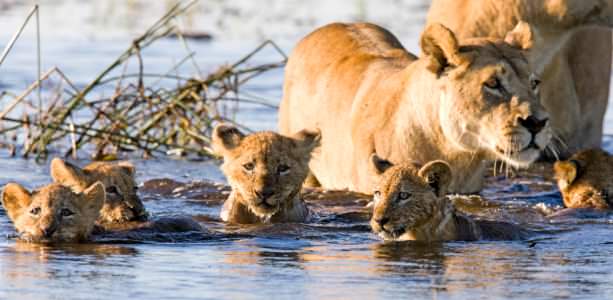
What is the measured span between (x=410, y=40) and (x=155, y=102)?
6.01 metres

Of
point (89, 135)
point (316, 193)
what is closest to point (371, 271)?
point (316, 193)

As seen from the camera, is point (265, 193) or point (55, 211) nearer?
point (55, 211)

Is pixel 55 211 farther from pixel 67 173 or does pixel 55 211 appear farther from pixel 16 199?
pixel 67 173

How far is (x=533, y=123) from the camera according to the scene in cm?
828

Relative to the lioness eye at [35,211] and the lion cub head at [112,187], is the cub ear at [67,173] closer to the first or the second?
the lion cub head at [112,187]

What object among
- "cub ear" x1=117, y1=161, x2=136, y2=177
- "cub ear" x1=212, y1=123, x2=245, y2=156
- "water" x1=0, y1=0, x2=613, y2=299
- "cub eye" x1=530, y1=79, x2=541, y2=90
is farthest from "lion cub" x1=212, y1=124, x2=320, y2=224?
"cub eye" x1=530, y1=79, x2=541, y2=90

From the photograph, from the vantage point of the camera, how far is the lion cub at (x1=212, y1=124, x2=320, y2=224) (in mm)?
8117

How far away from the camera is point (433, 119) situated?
9000 mm

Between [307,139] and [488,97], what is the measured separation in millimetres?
943

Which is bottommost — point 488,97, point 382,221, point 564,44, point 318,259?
point 318,259

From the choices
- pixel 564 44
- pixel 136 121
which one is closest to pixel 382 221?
pixel 564 44

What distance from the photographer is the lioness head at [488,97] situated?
831 cm

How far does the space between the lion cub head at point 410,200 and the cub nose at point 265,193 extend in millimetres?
656

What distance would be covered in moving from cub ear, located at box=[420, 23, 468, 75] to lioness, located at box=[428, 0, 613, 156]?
3.12 feet
